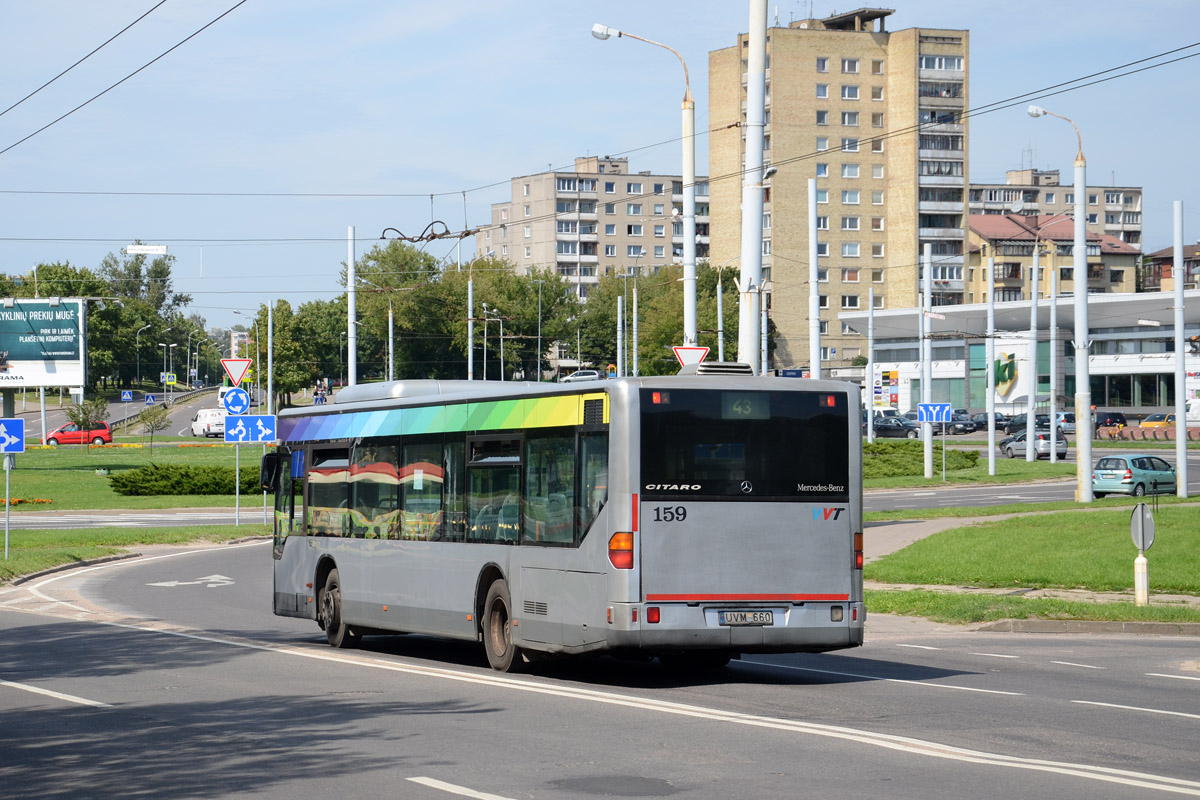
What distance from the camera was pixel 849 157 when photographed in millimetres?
118938

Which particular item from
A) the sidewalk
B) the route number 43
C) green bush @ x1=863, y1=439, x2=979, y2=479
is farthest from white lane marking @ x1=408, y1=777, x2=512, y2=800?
green bush @ x1=863, y1=439, x2=979, y2=479

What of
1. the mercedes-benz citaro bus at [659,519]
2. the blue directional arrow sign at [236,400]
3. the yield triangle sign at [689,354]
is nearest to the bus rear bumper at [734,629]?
the mercedes-benz citaro bus at [659,519]

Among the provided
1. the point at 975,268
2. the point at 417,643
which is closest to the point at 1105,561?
the point at 417,643

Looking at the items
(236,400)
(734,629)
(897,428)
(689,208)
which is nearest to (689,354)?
(689,208)

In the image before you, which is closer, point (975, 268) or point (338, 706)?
point (338, 706)

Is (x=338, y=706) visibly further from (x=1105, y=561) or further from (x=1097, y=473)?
(x=1097, y=473)

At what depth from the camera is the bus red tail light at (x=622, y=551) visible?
38.5ft

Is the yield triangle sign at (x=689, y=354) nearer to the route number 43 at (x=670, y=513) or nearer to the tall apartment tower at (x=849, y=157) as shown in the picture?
the route number 43 at (x=670, y=513)

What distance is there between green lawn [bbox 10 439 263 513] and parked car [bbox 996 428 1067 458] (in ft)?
113

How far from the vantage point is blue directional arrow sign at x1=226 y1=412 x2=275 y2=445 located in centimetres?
3425

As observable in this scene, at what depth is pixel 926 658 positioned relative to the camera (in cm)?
1505

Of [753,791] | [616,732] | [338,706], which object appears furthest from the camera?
[338,706]

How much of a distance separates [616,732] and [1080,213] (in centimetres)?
2826

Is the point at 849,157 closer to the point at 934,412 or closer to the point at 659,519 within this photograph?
the point at 934,412
